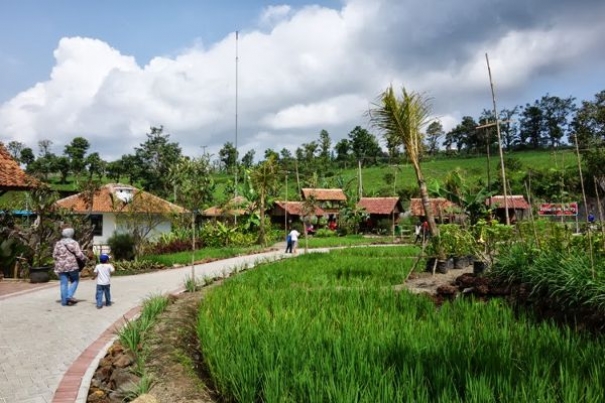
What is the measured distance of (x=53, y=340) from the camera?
7352 millimetres

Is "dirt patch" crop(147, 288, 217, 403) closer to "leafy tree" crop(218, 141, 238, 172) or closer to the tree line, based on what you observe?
the tree line

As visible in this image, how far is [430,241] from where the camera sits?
1327 cm

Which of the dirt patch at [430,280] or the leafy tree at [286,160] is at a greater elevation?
the leafy tree at [286,160]

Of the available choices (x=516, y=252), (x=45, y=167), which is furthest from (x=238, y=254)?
(x=45, y=167)

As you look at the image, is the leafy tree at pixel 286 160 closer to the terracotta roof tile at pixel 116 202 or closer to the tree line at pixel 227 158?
the tree line at pixel 227 158

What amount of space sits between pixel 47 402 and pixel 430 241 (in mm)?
10280

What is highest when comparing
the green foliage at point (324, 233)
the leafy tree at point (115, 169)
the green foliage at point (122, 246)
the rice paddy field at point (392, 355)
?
the leafy tree at point (115, 169)

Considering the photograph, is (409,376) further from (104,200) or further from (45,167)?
(45,167)

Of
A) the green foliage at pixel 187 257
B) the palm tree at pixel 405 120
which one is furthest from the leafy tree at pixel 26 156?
the palm tree at pixel 405 120

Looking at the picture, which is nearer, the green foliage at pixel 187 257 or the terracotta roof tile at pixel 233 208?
the green foliage at pixel 187 257

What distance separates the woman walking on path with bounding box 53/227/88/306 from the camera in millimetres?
10062

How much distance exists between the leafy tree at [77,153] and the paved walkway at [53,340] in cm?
6746

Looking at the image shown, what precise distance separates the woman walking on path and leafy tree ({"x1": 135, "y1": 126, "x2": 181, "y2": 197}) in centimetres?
5456

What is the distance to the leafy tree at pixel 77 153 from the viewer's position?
74.1m
